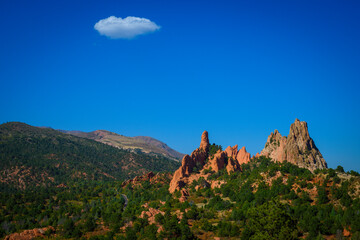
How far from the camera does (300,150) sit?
114 meters

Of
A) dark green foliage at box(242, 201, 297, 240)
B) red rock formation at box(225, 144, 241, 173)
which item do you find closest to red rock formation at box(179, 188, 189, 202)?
red rock formation at box(225, 144, 241, 173)

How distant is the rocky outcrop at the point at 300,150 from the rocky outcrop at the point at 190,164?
34890mm

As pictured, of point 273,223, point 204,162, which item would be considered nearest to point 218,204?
point 204,162

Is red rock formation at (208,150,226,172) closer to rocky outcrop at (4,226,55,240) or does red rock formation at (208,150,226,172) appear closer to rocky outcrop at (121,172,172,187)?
rocky outcrop at (121,172,172,187)

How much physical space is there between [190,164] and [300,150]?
46.3 meters

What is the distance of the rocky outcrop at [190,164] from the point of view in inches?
4946

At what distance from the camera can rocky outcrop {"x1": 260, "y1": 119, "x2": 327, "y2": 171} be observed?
110 m

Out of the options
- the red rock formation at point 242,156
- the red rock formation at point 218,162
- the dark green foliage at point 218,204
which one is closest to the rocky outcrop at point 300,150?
the red rock formation at point 242,156

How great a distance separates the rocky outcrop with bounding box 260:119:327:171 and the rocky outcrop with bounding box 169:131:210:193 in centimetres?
3489

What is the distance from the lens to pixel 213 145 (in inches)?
5832

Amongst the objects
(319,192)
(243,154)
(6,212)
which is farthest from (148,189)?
(319,192)

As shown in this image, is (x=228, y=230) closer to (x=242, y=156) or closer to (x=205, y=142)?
(x=242, y=156)

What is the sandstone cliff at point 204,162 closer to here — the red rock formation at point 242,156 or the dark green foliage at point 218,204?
the red rock formation at point 242,156

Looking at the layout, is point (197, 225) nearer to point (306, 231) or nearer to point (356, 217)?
point (306, 231)
